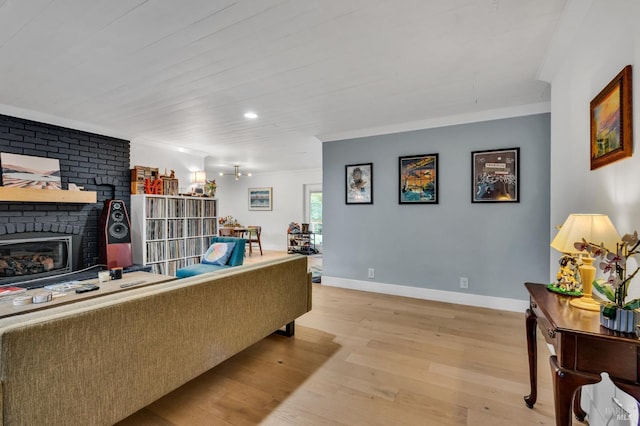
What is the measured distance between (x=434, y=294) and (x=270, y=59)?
3190mm

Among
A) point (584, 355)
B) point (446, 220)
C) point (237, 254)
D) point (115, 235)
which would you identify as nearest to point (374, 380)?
point (584, 355)

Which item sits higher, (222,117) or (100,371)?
(222,117)

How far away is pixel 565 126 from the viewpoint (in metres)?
2.05

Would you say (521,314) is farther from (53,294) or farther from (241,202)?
(241,202)

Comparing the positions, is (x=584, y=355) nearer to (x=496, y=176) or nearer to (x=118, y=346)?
(x=118, y=346)

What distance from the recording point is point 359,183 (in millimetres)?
4168

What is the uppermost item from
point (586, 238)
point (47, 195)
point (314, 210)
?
point (47, 195)

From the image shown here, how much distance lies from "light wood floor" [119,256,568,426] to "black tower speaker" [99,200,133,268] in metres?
2.66

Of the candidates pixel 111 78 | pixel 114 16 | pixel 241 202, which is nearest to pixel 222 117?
pixel 111 78

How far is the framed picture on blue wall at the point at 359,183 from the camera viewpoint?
13.4ft

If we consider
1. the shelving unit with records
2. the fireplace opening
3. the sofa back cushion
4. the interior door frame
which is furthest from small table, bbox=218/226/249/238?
the fireplace opening

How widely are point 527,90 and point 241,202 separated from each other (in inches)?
308

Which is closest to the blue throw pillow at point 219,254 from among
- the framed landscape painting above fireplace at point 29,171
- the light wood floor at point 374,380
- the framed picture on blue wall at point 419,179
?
the light wood floor at point 374,380

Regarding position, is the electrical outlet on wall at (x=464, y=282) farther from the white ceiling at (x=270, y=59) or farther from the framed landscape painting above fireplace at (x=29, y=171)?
the framed landscape painting above fireplace at (x=29, y=171)
